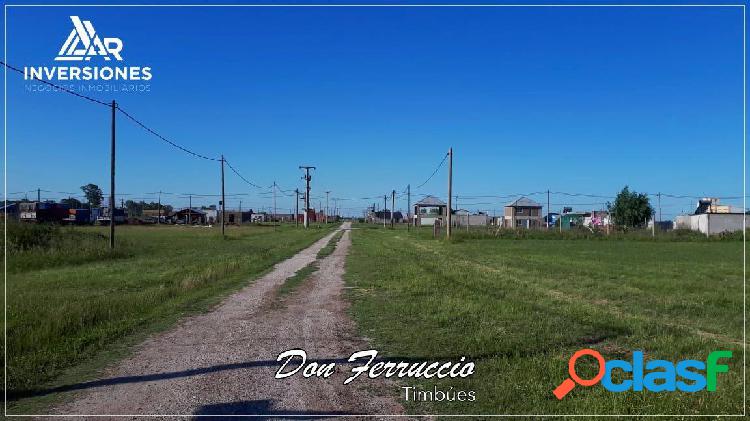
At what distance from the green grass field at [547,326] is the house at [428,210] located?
116 metres

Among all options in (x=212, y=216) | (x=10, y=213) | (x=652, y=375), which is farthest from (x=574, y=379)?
(x=212, y=216)


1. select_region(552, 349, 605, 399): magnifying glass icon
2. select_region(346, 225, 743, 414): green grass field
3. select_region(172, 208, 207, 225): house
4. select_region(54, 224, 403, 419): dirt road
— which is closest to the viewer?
select_region(54, 224, 403, 419): dirt road

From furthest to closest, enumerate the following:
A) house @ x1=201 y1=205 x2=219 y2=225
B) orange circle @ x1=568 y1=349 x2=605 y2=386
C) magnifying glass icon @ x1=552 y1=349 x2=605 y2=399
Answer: house @ x1=201 y1=205 x2=219 y2=225 < orange circle @ x1=568 y1=349 x2=605 y2=386 < magnifying glass icon @ x1=552 y1=349 x2=605 y2=399

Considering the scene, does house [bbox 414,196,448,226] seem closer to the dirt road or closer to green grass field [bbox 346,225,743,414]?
green grass field [bbox 346,225,743,414]

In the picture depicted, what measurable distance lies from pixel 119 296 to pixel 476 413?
10.6 metres

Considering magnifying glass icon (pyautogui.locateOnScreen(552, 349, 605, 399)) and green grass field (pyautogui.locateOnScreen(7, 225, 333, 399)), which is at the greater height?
magnifying glass icon (pyautogui.locateOnScreen(552, 349, 605, 399))

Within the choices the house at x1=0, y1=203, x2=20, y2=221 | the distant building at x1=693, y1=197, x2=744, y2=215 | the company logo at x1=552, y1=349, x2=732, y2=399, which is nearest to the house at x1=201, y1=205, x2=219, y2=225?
the house at x1=0, y1=203, x2=20, y2=221

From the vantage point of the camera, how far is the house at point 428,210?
135m

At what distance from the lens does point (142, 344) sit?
26.9ft

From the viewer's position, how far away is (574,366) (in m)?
6.76

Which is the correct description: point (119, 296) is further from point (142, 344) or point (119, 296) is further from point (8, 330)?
point (142, 344)

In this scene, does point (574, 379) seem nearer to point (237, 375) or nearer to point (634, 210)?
point (237, 375)

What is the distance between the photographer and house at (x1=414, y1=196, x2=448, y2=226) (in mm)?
135250

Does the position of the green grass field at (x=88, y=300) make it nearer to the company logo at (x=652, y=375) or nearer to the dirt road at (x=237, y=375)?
the dirt road at (x=237, y=375)
